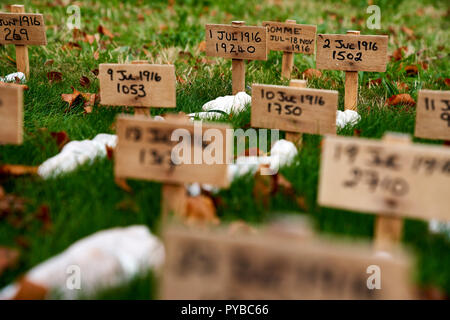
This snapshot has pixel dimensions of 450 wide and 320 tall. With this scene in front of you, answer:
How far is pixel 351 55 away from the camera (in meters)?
3.07

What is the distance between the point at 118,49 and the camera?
4.20m

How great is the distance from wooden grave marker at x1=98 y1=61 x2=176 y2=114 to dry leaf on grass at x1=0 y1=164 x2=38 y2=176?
1.74 ft

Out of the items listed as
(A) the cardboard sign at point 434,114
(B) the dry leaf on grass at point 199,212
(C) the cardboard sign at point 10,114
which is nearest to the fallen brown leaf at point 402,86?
(A) the cardboard sign at point 434,114

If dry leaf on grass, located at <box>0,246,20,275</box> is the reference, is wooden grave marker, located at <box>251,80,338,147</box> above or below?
above

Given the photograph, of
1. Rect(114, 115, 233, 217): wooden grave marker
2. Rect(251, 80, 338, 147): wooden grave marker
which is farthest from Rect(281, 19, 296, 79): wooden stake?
Rect(114, 115, 233, 217): wooden grave marker

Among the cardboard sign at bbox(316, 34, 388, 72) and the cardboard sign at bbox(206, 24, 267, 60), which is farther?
the cardboard sign at bbox(206, 24, 267, 60)

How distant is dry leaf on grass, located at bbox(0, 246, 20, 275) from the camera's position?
1.63m

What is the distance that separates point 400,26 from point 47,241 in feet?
16.6

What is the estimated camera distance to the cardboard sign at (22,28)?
336 cm

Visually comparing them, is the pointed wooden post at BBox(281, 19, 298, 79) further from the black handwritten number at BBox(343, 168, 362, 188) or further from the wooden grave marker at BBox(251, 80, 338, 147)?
the black handwritten number at BBox(343, 168, 362, 188)

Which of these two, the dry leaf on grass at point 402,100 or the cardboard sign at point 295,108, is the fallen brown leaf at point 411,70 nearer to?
the dry leaf on grass at point 402,100
